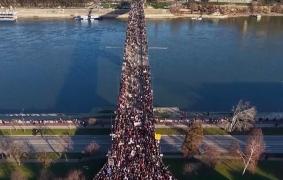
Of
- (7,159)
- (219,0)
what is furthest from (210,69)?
(219,0)

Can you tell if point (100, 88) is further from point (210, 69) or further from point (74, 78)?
point (210, 69)

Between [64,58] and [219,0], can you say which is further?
[219,0]

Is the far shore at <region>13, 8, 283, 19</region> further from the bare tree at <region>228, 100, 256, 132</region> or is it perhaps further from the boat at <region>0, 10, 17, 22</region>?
the bare tree at <region>228, 100, 256, 132</region>

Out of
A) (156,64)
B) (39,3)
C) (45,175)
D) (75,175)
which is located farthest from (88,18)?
(75,175)

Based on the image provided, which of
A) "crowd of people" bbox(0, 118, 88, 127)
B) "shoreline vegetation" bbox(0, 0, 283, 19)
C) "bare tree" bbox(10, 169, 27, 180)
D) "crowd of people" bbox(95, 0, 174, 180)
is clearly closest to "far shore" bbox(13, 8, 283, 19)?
"shoreline vegetation" bbox(0, 0, 283, 19)

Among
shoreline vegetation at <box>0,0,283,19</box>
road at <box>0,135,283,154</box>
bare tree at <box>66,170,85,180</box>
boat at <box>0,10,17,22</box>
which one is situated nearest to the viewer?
bare tree at <box>66,170,85,180</box>

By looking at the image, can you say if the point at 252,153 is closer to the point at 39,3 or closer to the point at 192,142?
the point at 192,142

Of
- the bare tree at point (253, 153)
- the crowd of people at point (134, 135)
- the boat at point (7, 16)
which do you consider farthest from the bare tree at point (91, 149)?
the boat at point (7, 16)
